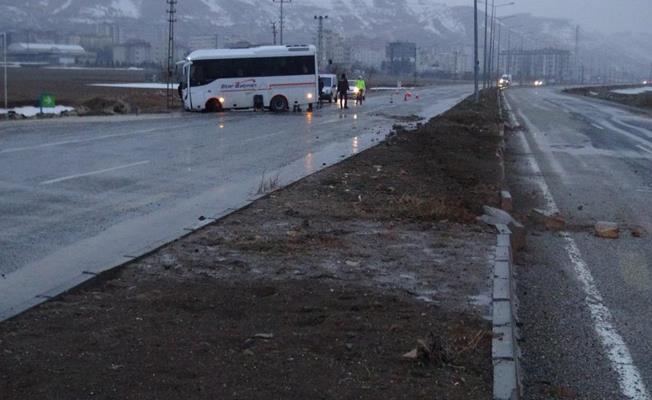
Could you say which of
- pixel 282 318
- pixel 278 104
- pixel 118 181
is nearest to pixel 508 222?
pixel 282 318

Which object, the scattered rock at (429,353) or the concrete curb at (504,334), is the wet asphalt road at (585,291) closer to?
the concrete curb at (504,334)

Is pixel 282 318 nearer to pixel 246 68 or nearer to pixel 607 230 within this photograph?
pixel 607 230

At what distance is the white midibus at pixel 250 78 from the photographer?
42781mm

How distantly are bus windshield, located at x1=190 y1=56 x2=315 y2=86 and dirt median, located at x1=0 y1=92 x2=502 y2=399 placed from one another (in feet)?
104

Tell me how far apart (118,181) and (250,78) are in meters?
28.5

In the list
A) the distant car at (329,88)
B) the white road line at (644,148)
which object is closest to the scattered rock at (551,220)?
the white road line at (644,148)

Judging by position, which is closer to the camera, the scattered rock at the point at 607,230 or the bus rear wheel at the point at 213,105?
the scattered rock at the point at 607,230

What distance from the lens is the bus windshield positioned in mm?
42688

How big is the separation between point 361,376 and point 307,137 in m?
21.5

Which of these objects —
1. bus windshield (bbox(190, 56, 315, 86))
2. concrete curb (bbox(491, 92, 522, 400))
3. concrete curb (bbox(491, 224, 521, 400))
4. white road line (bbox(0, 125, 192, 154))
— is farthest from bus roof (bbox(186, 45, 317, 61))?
concrete curb (bbox(491, 224, 521, 400))

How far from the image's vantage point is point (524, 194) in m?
15.5

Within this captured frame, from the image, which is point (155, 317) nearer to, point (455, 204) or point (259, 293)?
point (259, 293)

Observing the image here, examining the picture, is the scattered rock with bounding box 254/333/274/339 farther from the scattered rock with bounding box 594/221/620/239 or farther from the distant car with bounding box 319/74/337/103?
the distant car with bounding box 319/74/337/103

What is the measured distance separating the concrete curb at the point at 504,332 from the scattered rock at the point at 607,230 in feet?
7.10
